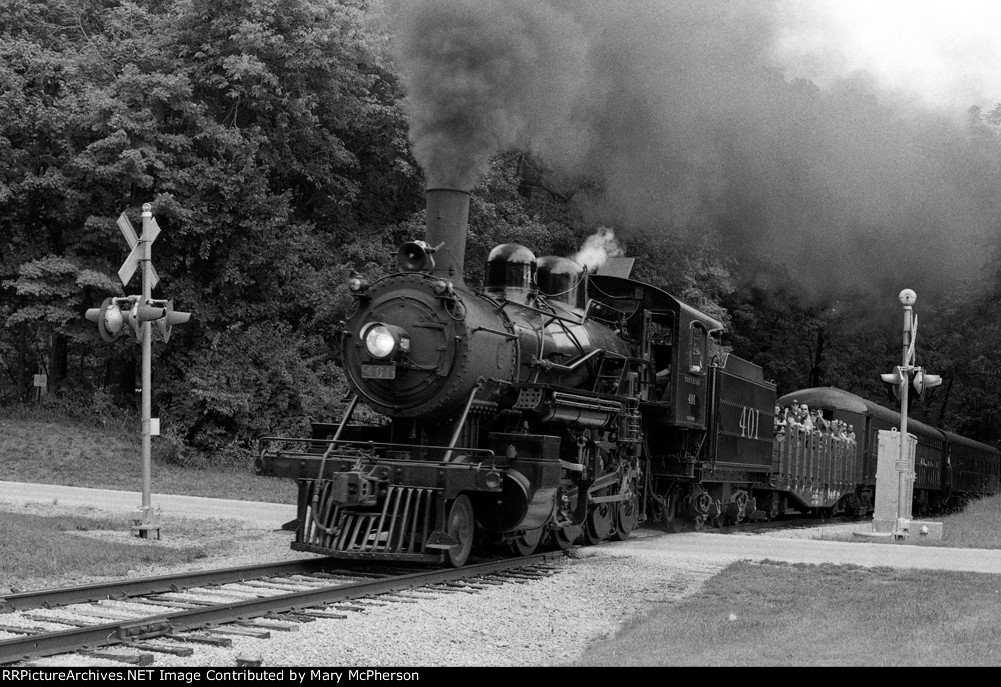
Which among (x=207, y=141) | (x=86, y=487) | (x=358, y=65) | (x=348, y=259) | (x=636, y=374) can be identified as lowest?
(x=86, y=487)

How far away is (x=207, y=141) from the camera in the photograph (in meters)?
24.8

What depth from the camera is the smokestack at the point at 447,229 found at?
11.4m

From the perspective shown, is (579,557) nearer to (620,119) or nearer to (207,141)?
(620,119)

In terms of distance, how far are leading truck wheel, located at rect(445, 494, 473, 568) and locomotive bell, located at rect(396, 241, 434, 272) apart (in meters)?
2.38

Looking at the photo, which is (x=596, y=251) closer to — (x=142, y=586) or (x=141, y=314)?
(x=141, y=314)

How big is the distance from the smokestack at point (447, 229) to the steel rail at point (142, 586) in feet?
10.7

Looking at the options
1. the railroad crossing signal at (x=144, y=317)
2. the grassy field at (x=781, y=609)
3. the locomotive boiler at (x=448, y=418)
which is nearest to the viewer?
the grassy field at (x=781, y=609)

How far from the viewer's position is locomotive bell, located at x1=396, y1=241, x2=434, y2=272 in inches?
441

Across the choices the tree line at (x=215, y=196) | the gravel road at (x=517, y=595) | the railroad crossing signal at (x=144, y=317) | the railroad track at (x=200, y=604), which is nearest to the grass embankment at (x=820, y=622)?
the gravel road at (x=517, y=595)

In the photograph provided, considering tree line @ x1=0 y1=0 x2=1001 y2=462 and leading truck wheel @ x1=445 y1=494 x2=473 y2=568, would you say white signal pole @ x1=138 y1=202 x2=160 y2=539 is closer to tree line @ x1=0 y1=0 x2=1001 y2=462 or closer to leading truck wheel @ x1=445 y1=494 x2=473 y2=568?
leading truck wheel @ x1=445 y1=494 x2=473 y2=568

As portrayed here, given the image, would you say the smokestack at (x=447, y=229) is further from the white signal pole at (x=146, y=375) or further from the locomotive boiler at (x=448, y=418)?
the white signal pole at (x=146, y=375)

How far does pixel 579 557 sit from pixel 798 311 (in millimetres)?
31187

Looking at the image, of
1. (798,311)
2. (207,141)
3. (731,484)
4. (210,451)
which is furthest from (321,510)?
(798,311)

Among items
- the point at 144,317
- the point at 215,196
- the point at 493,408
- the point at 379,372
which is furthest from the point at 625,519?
the point at 215,196
